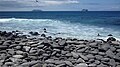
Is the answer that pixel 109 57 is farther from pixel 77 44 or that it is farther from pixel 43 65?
pixel 43 65

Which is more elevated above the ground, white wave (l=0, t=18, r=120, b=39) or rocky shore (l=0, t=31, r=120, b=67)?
rocky shore (l=0, t=31, r=120, b=67)

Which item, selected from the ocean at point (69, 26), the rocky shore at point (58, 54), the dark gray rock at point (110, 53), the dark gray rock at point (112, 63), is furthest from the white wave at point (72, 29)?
the dark gray rock at point (112, 63)

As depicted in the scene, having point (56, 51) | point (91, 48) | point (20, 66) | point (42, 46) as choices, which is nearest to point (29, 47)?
point (42, 46)

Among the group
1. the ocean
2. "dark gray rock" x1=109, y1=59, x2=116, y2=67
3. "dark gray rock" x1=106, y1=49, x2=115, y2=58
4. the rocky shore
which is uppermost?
"dark gray rock" x1=106, y1=49, x2=115, y2=58

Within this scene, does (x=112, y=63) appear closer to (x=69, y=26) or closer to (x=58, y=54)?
(x=58, y=54)

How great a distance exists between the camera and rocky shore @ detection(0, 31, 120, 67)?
10781 millimetres

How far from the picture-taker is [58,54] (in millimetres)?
11984

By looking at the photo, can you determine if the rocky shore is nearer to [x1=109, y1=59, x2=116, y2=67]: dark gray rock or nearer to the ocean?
[x1=109, y1=59, x2=116, y2=67]: dark gray rock

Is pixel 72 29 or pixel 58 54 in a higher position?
pixel 58 54

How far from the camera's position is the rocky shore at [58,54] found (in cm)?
1078

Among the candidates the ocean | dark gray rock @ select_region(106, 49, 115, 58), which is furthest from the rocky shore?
the ocean

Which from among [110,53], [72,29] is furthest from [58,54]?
[72,29]

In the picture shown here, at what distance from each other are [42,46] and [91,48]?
2817 mm

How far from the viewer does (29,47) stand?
1278 cm
